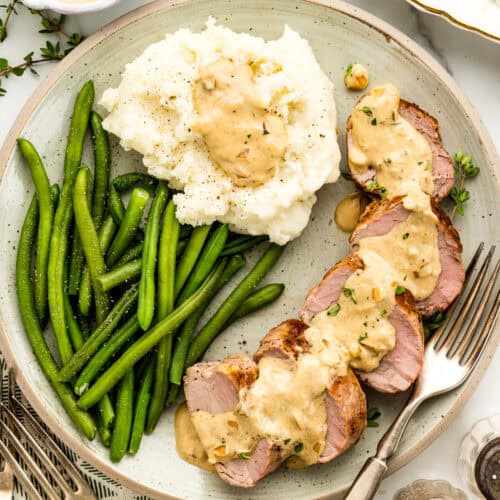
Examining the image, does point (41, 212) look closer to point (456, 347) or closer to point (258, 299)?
point (258, 299)

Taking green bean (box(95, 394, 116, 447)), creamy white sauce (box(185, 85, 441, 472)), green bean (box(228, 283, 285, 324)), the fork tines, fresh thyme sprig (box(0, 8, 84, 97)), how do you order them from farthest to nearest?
fresh thyme sprig (box(0, 8, 84, 97)) < green bean (box(228, 283, 285, 324)) < green bean (box(95, 394, 116, 447)) < the fork tines < creamy white sauce (box(185, 85, 441, 472))

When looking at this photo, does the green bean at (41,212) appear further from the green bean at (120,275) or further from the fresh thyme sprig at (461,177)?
the fresh thyme sprig at (461,177)

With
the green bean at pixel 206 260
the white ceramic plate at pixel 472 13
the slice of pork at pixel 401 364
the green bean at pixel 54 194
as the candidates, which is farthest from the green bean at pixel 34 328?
the white ceramic plate at pixel 472 13

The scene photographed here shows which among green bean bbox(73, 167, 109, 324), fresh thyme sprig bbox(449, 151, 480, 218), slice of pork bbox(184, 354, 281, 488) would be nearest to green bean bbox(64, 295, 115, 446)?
green bean bbox(73, 167, 109, 324)

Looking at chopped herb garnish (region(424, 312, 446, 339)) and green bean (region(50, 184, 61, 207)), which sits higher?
chopped herb garnish (region(424, 312, 446, 339))

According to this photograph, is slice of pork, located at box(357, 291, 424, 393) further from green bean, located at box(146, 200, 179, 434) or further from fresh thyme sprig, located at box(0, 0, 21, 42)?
fresh thyme sprig, located at box(0, 0, 21, 42)

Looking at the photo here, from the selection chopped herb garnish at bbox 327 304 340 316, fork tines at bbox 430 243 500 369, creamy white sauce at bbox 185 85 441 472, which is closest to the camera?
creamy white sauce at bbox 185 85 441 472

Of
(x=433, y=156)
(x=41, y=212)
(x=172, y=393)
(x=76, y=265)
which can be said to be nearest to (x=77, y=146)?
(x=41, y=212)
